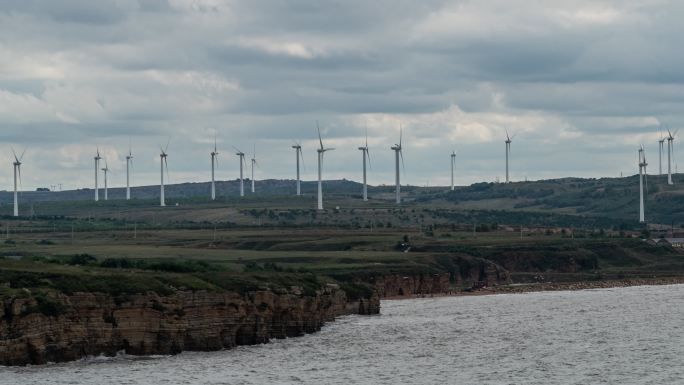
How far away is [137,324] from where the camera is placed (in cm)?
10350

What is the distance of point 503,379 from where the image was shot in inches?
3652

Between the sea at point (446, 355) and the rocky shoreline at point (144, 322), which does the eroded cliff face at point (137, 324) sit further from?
the sea at point (446, 355)

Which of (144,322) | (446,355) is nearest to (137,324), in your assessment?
(144,322)

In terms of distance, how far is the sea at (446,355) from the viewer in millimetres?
92438

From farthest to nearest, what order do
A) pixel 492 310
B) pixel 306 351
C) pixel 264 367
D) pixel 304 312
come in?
pixel 492 310, pixel 304 312, pixel 306 351, pixel 264 367

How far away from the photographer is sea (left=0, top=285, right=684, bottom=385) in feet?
303

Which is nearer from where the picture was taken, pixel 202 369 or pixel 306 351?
pixel 202 369

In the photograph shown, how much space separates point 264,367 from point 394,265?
299 feet

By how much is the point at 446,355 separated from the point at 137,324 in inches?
872

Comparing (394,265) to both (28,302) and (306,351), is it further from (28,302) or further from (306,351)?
(28,302)

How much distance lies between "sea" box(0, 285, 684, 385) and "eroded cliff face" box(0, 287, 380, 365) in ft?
4.11

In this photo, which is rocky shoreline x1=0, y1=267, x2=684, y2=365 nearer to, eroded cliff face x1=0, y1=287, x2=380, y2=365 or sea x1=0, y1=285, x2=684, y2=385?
eroded cliff face x1=0, y1=287, x2=380, y2=365

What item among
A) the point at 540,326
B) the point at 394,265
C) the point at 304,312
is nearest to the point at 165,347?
the point at 304,312

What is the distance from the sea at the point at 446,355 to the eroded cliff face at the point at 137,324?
1254 mm
